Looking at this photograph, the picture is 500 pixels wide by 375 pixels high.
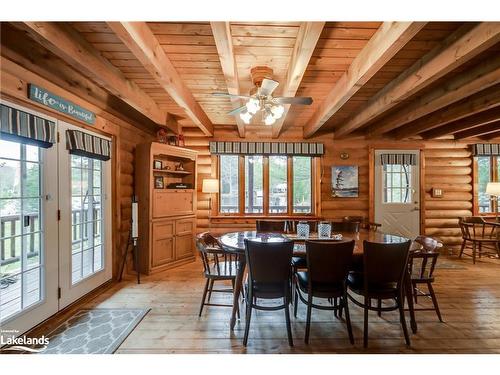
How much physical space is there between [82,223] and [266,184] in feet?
10.9

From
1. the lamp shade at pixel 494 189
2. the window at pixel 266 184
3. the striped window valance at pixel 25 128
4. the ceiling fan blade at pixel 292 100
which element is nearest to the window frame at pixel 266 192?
the window at pixel 266 184

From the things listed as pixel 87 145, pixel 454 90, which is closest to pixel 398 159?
pixel 454 90

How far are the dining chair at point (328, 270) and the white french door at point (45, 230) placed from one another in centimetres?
254

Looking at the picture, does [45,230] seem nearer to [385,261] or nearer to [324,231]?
[324,231]

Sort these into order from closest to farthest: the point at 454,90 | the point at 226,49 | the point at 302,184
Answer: the point at 226,49
the point at 454,90
the point at 302,184

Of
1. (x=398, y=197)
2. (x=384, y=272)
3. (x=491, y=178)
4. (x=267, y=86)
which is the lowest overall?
(x=384, y=272)

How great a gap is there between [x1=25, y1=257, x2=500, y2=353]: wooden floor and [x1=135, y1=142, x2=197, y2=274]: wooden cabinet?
2.41 ft

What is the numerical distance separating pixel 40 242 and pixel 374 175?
5.48 m

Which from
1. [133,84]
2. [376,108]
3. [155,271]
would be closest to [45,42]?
[133,84]

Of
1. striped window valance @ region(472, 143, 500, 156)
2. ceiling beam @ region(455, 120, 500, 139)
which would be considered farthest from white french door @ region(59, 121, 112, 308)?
striped window valance @ region(472, 143, 500, 156)

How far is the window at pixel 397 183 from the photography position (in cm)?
534

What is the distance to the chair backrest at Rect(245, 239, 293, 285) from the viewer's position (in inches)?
85.2

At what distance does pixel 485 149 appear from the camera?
536 cm
